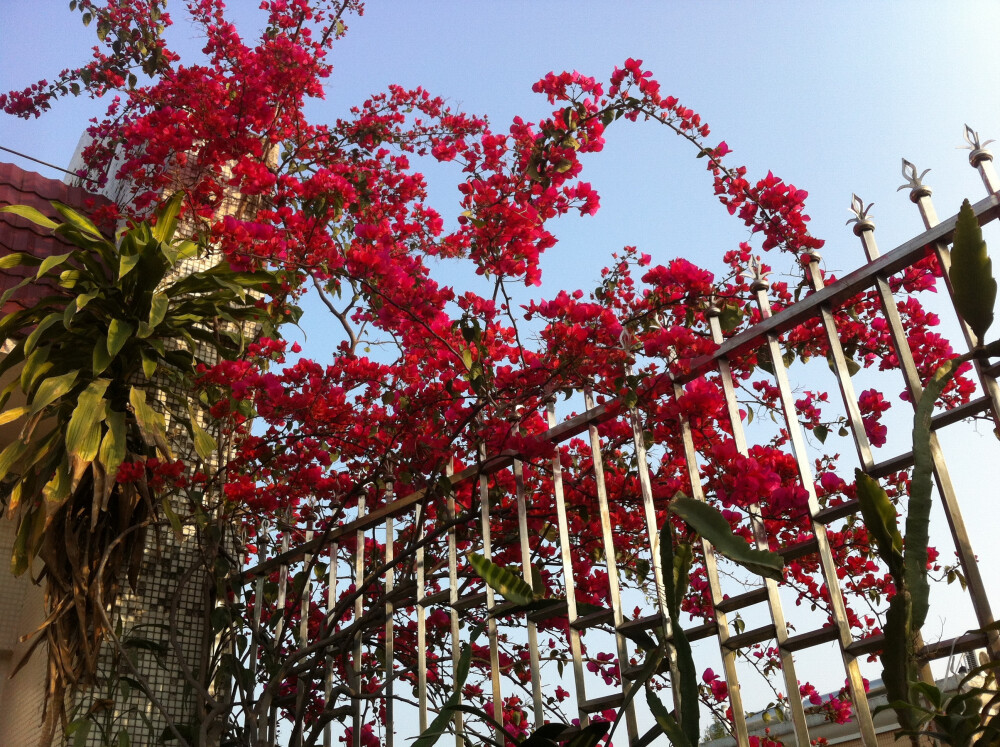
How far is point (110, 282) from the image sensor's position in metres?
4.24

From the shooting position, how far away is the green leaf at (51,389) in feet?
12.0

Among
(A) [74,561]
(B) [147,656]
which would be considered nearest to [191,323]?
(A) [74,561]

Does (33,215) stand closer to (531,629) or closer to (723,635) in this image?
(531,629)

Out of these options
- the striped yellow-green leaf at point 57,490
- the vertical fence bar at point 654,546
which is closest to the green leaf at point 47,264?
the striped yellow-green leaf at point 57,490

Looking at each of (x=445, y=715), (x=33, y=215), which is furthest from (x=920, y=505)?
(x=33, y=215)

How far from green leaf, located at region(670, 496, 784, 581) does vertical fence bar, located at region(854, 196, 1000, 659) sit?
0.38 meters

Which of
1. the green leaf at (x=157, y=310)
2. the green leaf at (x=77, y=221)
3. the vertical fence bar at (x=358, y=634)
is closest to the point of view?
the vertical fence bar at (x=358, y=634)

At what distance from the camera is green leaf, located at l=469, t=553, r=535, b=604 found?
2.63 metres

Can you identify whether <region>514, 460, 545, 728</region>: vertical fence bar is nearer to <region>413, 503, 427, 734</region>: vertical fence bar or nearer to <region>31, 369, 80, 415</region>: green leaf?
<region>413, 503, 427, 734</region>: vertical fence bar

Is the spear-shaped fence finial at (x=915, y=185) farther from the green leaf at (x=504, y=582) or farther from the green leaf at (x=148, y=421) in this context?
the green leaf at (x=148, y=421)

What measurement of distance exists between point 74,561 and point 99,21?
3.91 m

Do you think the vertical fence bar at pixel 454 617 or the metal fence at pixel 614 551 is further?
the vertical fence bar at pixel 454 617

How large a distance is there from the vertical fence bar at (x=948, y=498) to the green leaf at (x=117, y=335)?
9.80ft

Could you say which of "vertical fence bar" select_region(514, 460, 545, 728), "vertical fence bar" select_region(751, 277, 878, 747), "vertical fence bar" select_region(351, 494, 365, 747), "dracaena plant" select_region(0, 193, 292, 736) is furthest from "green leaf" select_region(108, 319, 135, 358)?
"vertical fence bar" select_region(751, 277, 878, 747)
